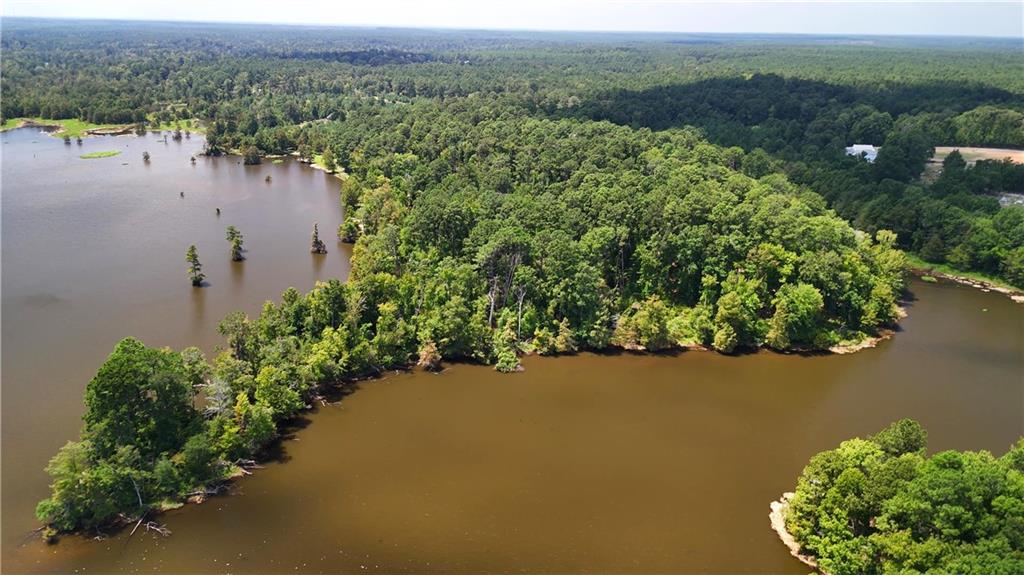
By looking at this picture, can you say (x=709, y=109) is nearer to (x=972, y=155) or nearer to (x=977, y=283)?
(x=972, y=155)

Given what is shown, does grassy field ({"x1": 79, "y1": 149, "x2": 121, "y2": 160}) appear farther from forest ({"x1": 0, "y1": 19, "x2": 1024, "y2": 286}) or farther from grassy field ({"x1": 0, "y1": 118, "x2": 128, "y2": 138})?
grassy field ({"x1": 0, "y1": 118, "x2": 128, "y2": 138})

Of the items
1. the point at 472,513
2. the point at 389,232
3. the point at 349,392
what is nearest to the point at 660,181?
the point at 389,232

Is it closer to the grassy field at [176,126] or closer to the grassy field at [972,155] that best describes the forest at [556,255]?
the grassy field at [972,155]

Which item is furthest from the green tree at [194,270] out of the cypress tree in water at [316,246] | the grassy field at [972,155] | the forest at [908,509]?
the grassy field at [972,155]

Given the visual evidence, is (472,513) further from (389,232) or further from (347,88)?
(347,88)

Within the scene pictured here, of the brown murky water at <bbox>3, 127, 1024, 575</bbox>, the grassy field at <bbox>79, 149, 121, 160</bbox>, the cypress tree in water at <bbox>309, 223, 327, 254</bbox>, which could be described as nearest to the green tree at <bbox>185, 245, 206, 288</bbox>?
the brown murky water at <bbox>3, 127, 1024, 575</bbox>

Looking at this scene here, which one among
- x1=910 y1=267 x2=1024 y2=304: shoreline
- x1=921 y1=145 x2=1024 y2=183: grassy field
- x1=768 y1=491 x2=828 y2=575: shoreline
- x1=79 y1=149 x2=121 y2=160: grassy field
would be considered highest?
x1=921 y1=145 x2=1024 y2=183: grassy field
